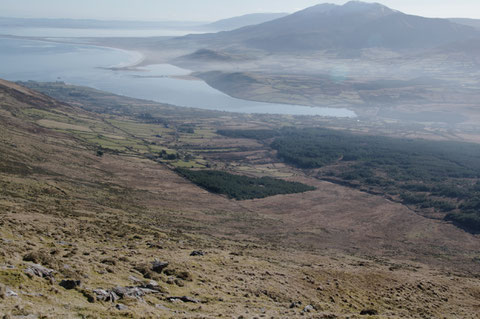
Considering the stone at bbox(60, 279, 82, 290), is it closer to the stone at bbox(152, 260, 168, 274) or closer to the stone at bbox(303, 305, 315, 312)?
the stone at bbox(152, 260, 168, 274)

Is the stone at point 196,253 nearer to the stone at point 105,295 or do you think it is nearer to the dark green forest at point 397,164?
the stone at point 105,295

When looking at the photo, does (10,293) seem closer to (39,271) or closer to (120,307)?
(39,271)

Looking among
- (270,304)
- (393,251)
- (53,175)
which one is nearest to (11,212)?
(270,304)

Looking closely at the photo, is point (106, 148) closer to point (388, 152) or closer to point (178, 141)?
point (178, 141)

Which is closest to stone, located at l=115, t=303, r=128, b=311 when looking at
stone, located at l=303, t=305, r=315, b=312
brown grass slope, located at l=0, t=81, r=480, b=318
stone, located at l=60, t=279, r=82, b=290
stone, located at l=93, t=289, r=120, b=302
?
brown grass slope, located at l=0, t=81, r=480, b=318

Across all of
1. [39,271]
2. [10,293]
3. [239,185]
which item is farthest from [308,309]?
[239,185]

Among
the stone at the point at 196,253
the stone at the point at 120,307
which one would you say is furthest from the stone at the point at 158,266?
the stone at the point at 120,307
